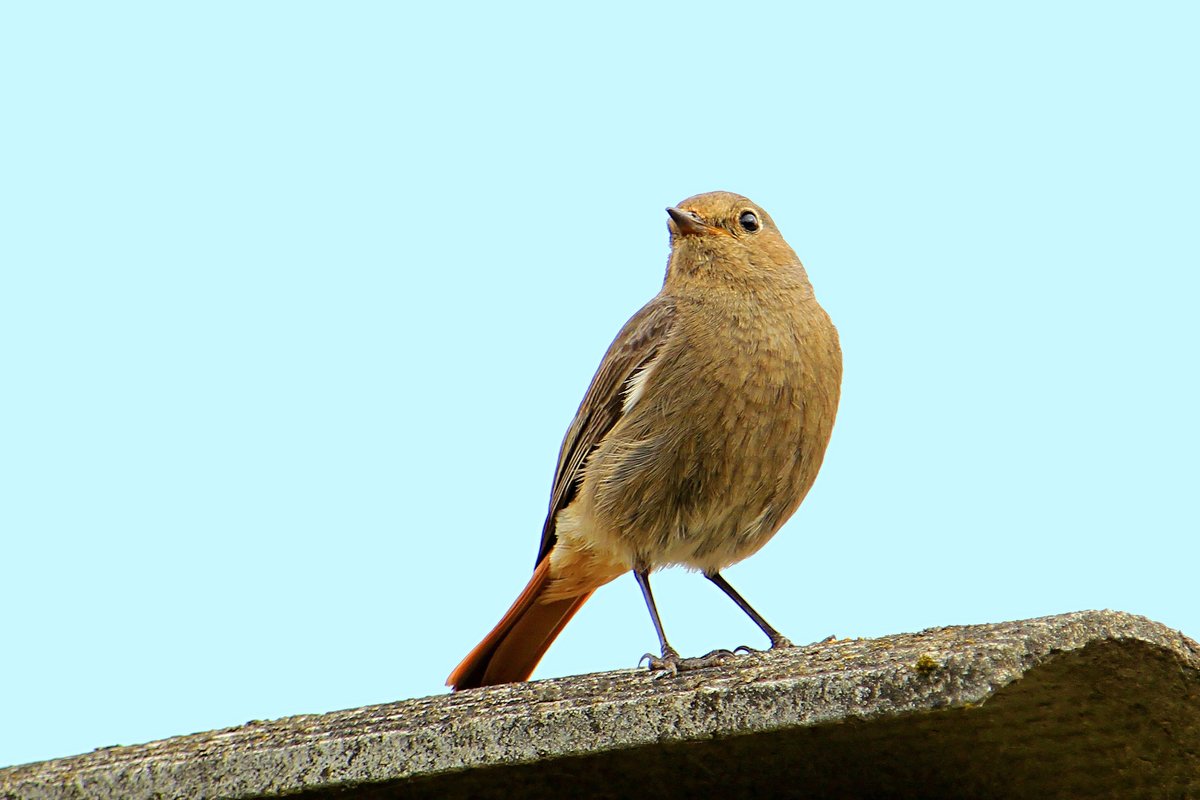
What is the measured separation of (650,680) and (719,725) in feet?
1.35

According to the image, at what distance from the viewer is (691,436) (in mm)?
5277

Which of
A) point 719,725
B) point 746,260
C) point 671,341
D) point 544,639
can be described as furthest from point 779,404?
point 719,725

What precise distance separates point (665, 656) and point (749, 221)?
2104 millimetres

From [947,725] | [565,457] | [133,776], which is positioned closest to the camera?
[947,725]

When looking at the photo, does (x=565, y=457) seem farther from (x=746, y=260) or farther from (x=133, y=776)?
(x=133, y=776)

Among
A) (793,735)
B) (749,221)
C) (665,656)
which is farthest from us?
(749,221)

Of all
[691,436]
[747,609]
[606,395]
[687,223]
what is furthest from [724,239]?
[747,609]

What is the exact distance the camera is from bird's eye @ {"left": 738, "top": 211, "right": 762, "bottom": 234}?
6.22 m

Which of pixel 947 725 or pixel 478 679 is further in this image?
pixel 478 679

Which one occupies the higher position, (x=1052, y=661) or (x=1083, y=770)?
(x=1052, y=661)

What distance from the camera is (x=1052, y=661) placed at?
2.67 metres

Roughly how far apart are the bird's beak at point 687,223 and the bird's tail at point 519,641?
58.4 inches

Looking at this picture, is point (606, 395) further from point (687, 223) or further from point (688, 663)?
point (688, 663)

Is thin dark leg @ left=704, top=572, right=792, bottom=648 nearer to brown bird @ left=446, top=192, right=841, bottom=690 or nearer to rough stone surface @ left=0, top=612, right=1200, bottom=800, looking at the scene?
brown bird @ left=446, top=192, right=841, bottom=690
